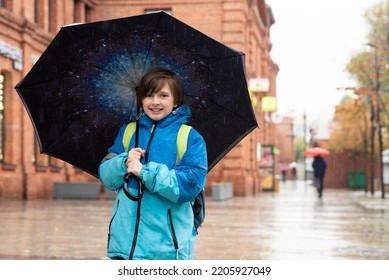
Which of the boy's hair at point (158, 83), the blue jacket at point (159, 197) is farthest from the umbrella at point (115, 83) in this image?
the blue jacket at point (159, 197)

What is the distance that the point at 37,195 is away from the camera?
25094mm

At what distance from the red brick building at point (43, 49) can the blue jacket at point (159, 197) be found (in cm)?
2018

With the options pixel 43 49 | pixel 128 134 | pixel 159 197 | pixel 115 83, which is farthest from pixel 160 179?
pixel 43 49

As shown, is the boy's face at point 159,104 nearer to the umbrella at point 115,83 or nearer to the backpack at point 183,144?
the backpack at point 183,144

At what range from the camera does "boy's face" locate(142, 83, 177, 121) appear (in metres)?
3.53

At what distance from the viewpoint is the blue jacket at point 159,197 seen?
3.46 meters

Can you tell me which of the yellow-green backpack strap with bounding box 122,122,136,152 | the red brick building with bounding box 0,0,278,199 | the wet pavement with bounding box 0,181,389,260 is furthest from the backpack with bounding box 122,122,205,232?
the red brick building with bounding box 0,0,278,199

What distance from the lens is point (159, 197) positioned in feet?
11.5

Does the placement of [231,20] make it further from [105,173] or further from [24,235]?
[105,173]

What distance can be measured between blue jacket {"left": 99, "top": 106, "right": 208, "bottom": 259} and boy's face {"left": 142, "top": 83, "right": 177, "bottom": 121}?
0.03m

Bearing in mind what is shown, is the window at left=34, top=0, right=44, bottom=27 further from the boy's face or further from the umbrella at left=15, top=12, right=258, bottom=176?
the boy's face

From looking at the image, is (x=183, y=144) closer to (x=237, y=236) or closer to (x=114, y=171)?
(x=114, y=171)

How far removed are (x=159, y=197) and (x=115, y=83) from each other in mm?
906
